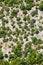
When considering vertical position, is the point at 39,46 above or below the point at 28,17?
below

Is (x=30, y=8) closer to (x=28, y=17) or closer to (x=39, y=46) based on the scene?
(x=28, y=17)

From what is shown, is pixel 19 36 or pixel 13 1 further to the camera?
pixel 13 1

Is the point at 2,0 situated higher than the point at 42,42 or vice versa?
the point at 2,0

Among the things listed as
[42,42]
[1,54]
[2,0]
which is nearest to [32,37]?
[42,42]

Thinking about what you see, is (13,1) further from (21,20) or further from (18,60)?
(18,60)

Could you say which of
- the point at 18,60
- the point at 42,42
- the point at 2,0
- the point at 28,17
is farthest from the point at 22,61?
the point at 2,0

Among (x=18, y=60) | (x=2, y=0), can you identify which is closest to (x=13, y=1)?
(x=2, y=0)

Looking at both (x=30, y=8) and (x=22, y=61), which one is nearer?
(x=22, y=61)

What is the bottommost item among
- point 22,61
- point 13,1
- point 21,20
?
point 22,61

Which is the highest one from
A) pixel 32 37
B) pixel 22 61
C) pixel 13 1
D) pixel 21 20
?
pixel 13 1
